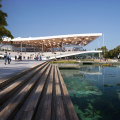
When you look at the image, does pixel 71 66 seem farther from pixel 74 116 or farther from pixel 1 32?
pixel 74 116

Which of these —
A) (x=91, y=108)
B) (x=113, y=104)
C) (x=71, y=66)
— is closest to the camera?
(x=91, y=108)

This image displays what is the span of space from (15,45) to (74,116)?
182 feet

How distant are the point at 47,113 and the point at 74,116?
2.06ft

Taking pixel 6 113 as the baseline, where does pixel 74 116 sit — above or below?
below

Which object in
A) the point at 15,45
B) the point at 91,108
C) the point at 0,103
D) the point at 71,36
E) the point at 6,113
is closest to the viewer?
the point at 6,113

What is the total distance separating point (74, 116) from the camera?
7.51 feet

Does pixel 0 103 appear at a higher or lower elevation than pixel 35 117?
higher

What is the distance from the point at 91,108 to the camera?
443 centimetres

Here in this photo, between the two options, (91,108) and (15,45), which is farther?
(15,45)

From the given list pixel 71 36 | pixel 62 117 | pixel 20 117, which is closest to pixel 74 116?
pixel 62 117

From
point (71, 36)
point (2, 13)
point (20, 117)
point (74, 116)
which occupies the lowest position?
point (74, 116)

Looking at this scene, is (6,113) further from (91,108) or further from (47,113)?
(91,108)

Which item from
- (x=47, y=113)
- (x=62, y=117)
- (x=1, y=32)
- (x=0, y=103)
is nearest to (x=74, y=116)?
(x=62, y=117)

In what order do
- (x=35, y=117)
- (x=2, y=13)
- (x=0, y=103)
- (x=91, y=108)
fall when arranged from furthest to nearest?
(x=2, y=13) → (x=91, y=108) → (x=0, y=103) → (x=35, y=117)
